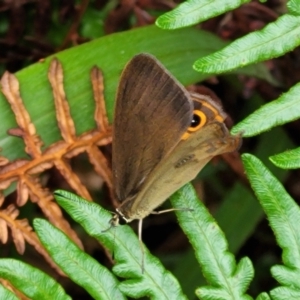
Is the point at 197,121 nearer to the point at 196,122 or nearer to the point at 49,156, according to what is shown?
the point at 196,122

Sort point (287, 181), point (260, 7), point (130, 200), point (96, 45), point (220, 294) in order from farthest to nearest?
point (287, 181) < point (260, 7) < point (96, 45) < point (130, 200) < point (220, 294)

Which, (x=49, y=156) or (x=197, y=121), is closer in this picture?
(x=197, y=121)

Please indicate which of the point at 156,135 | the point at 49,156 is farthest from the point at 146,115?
the point at 49,156

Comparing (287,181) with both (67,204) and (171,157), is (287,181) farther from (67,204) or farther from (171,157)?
(67,204)

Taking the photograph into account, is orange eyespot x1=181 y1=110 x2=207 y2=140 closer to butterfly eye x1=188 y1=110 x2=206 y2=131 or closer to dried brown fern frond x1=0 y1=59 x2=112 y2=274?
butterfly eye x1=188 y1=110 x2=206 y2=131

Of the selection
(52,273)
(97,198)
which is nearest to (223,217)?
(97,198)

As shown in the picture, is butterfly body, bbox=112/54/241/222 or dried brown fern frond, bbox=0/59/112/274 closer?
butterfly body, bbox=112/54/241/222

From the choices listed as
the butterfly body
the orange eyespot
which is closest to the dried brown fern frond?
the butterfly body
